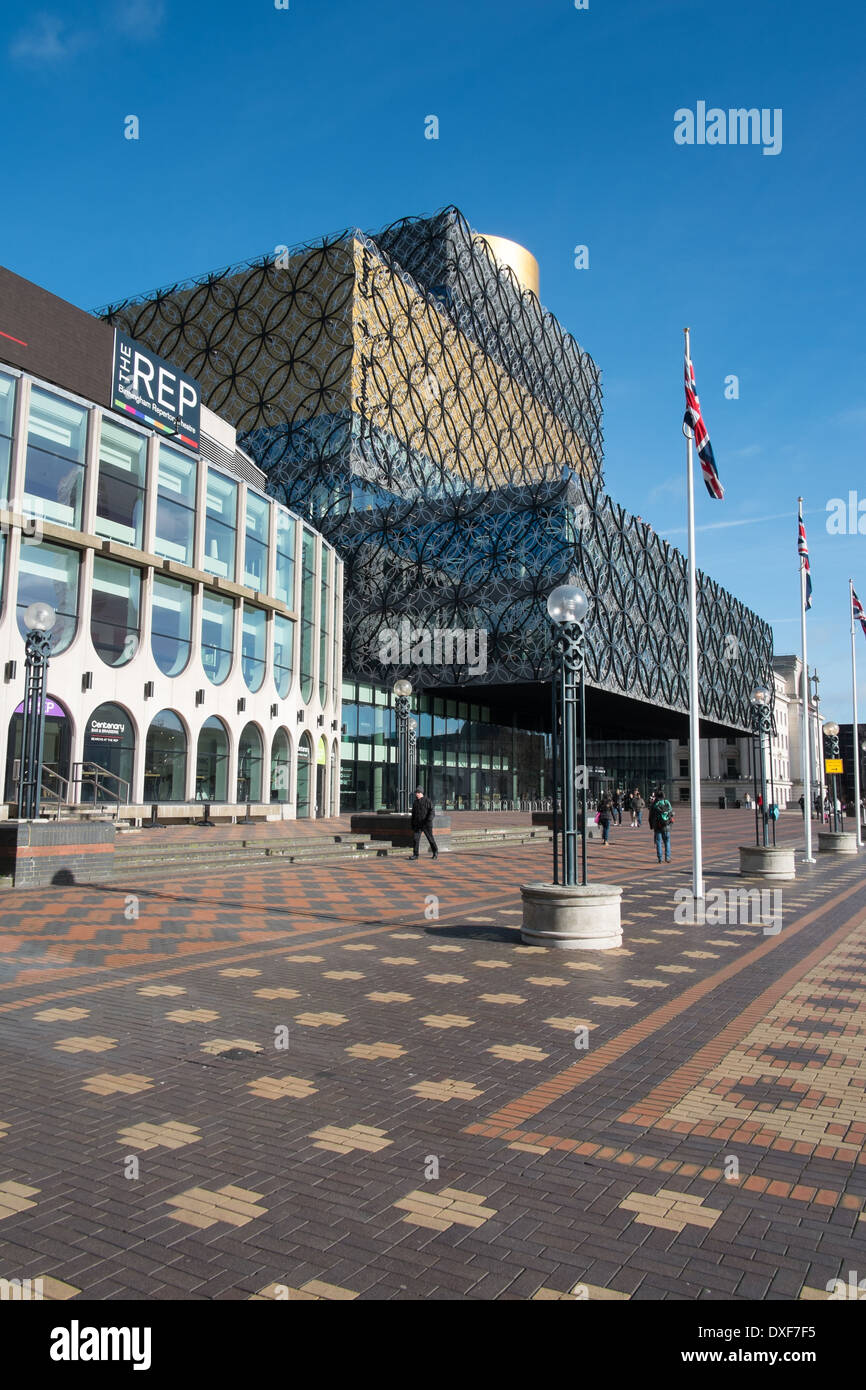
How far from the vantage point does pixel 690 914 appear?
1427 cm

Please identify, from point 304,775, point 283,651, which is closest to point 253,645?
point 283,651

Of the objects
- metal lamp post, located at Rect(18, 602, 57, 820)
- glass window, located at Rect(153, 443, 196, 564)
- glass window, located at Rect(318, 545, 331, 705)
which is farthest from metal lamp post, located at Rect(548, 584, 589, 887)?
glass window, located at Rect(318, 545, 331, 705)

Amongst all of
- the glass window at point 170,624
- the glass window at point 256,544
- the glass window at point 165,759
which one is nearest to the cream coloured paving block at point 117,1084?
the glass window at point 165,759

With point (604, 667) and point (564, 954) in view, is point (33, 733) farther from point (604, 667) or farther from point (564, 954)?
point (604, 667)

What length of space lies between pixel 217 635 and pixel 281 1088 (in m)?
30.4

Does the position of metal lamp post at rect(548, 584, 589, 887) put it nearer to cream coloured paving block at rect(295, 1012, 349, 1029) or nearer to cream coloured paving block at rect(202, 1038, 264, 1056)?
cream coloured paving block at rect(295, 1012, 349, 1029)

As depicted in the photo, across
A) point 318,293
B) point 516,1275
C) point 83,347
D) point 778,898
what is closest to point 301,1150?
point 516,1275

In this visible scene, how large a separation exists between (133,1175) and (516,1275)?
2.08 meters

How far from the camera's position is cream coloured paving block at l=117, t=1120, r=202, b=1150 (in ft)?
16.8

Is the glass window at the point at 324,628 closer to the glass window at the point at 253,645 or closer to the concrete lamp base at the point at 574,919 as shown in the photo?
the glass window at the point at 253,645

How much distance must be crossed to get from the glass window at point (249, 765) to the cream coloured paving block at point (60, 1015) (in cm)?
2864

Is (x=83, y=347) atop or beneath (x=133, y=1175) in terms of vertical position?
atop

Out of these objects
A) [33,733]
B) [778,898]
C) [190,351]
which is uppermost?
[190,351]

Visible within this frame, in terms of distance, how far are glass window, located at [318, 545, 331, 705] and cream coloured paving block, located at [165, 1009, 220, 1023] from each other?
36557mm
